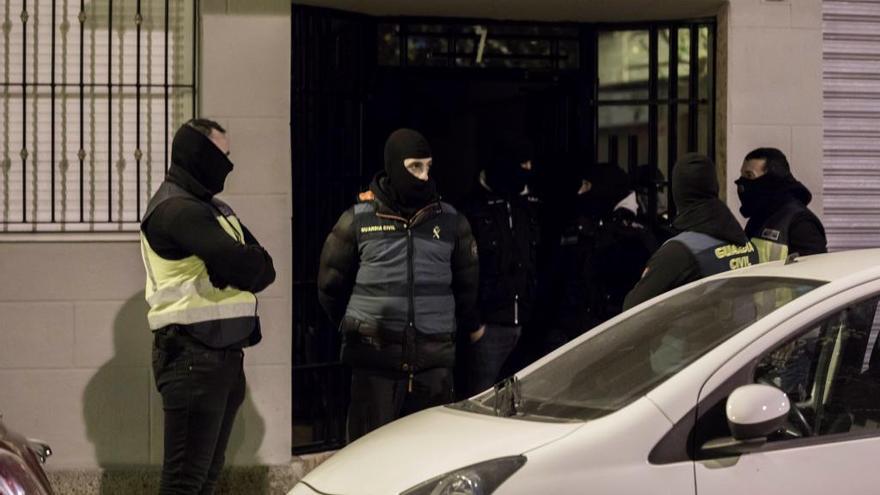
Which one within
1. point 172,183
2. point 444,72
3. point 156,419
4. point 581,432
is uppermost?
point 444,72

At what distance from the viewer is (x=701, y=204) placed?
274 inches

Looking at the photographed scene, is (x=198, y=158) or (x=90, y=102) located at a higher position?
(x=90, y=102)

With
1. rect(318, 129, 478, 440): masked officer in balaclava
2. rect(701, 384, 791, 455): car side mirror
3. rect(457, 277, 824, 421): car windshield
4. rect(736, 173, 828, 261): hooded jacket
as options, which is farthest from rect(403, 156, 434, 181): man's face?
rect(701, 384, 791, 455): car side mirror

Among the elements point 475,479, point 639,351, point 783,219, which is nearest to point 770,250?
point 783,219

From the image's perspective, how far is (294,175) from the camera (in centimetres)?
908

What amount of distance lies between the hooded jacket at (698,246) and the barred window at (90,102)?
3.12m

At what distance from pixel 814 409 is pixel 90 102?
17.4ft

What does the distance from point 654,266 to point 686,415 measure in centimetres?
246

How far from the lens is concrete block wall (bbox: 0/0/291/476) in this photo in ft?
27.9

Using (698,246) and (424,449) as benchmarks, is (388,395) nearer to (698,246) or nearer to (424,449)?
(698,246)

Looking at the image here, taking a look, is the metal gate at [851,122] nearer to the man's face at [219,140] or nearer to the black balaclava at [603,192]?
the black balaclava at [603,192]

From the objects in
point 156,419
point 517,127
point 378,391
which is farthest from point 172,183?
point 517,127

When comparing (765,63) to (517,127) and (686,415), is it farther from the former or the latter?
(686,415)

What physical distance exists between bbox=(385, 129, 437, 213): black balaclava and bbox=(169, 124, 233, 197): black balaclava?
839 mm
